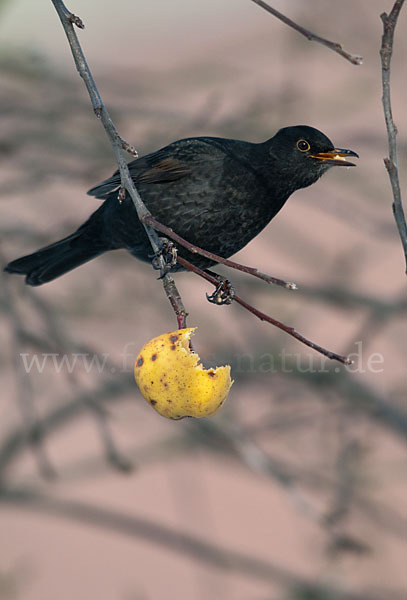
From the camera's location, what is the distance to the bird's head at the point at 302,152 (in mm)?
3227

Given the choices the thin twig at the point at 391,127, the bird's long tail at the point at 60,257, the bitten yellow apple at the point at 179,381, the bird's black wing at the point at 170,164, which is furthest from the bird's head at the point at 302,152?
the bitten yellow apple at the point at 179,381

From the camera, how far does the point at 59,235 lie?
451 centimetres

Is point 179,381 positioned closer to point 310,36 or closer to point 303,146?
point 310,36

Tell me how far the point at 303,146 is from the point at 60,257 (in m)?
1.30

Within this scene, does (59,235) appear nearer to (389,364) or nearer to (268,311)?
(268,311)

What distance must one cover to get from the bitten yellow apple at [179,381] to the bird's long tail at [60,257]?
64.6 inches

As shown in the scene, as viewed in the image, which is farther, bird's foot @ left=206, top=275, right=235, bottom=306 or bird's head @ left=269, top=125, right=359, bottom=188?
bird's head @ left=269, top=125, right=359, bottom=188

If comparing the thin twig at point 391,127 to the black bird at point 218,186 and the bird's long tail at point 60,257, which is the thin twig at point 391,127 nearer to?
the black bird at point 218,186

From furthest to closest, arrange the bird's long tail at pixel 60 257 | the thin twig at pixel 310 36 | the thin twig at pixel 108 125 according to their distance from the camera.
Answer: the bird's long tail at pixel 60 257 < the thin twig at pixel 108 125 < the thin twig at pixel 310 36

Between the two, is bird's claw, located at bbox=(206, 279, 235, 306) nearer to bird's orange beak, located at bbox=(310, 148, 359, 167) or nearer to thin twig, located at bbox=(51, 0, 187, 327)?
thin twig, located at bbox=(51, 0, 187, 327)

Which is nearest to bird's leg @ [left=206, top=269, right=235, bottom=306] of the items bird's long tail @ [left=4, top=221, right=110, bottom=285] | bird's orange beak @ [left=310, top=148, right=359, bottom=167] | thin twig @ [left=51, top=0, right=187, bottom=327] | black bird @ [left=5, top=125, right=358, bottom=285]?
black bird @ [left=5, top=125, right=358, bottom=285]

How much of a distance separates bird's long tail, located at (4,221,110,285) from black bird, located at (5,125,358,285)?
277 mm

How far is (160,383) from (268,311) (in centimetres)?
310

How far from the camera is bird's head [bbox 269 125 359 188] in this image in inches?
127
